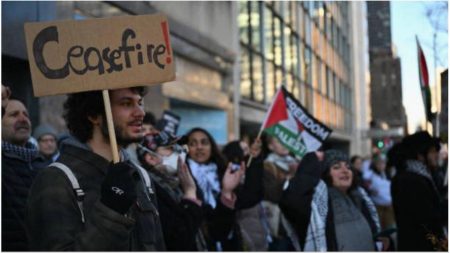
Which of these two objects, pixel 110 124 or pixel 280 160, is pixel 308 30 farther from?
pixel 110 124

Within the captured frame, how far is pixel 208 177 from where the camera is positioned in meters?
5.32

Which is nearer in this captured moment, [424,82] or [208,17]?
[424,82]

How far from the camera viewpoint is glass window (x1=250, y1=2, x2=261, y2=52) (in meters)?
20.0

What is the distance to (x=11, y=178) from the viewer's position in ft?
11.4

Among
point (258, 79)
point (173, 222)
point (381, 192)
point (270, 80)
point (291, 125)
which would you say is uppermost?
point (270, 80)

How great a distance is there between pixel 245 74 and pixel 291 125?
13.4m

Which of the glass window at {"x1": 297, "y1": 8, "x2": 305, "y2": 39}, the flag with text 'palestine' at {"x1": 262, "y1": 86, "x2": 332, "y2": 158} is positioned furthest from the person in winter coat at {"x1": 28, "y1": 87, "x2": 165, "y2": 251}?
the glass window at {"x1": 297, "y1": 8, "x2": 305, "y2": 39}

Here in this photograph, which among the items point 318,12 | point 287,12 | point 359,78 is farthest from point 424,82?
point 359,78

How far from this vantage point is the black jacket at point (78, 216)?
2197 mm

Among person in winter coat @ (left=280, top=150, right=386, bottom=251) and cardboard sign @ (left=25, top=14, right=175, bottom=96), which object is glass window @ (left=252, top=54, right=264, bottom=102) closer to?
person in winter coat @ (left=280, top=150, right=386, bottom=251)

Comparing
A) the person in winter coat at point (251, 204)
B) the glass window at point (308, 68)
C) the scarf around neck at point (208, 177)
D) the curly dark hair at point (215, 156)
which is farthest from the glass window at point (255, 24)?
the scarf around neck at point (208, 177)

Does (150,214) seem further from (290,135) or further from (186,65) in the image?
(186,65)

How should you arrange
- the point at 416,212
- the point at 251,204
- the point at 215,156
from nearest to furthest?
the point at 416,212 < the point at 251,204 < the point at 215,156

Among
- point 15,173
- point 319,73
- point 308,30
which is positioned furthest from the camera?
point 319,73
